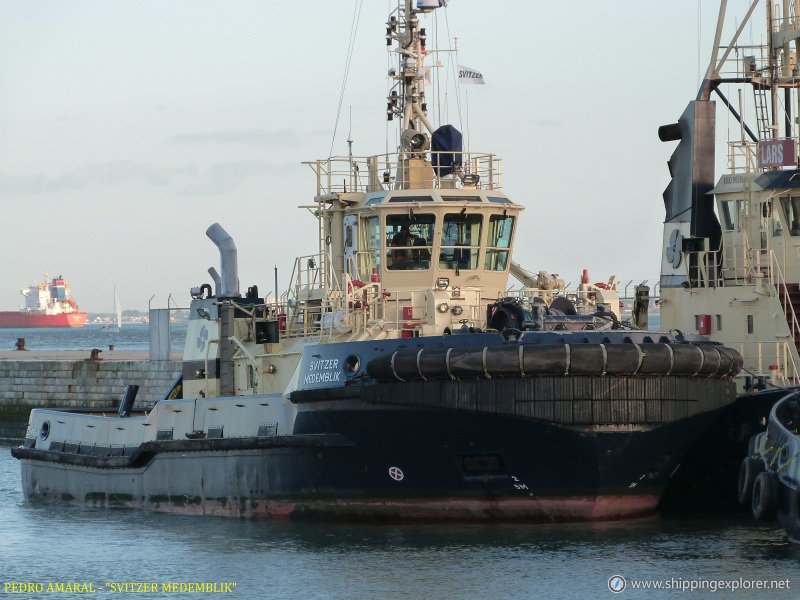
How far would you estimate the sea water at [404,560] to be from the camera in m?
15.9

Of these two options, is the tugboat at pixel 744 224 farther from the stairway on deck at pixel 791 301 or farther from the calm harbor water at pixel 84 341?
the calm harbor water at pixel 84 341

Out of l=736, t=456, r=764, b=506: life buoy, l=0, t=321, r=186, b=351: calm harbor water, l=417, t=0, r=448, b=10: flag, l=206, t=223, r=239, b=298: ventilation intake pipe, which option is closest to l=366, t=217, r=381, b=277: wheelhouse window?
l=206, t=223, r=239, b=298: ventilation intake pipe

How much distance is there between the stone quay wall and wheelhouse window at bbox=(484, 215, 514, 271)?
1681cm

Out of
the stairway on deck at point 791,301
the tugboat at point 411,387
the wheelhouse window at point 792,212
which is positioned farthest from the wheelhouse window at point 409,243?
the wheelhouse window at point 792,212

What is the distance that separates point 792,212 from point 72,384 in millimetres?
21894

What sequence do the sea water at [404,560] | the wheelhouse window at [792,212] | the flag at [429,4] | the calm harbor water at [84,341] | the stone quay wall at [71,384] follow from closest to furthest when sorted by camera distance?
1. the sea water at [404,560]
2. the flag at [429,4]
3. the wheelhouse window at [792,212]
4. the stone quay wall at [71,384]
5. the calm harbor water at [84,341]

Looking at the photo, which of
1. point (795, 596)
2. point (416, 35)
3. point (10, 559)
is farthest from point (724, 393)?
point (10, 559)

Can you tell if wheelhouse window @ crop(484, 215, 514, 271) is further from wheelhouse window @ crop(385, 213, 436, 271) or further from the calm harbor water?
the calm harbor water

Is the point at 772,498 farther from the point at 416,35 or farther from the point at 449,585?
the point at 416,35

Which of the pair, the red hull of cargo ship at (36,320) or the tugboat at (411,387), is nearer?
the tugboat at (411,387)

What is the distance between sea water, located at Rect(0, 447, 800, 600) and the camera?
52.0 ft

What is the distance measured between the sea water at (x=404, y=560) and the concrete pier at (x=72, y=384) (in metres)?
17.1

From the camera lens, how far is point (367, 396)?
59.7 ft

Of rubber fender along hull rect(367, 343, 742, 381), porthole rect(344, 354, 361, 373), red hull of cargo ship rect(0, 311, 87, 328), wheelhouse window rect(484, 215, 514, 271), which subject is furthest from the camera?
red hull of cargo ship rect(0, 311, 87, 328)
